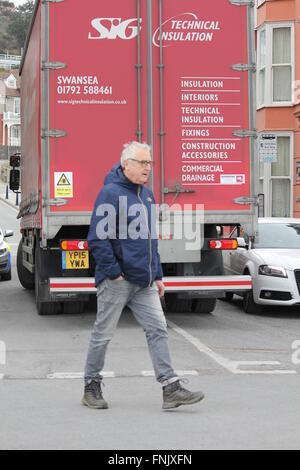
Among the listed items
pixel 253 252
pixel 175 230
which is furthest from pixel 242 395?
pixel 253 252

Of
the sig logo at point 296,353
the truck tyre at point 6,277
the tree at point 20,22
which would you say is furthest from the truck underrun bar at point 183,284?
the tree at point 20,22

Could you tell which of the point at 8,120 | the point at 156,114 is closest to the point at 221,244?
the point at 156,114

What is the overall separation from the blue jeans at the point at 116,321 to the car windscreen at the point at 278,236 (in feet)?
23.2

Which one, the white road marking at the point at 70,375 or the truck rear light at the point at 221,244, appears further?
the truck rear light at the point at 221,244

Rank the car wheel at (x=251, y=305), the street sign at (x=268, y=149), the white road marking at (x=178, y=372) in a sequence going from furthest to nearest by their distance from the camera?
1. the street sign at (x=268, y=149)
2. the car wheel at (x=251, y=305)
3. the white road marking at (x=178, y=372)

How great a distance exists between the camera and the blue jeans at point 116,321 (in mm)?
6688

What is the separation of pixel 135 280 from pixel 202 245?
4.75m

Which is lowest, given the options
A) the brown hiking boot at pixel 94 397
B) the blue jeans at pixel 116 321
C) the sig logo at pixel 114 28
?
the brown hiking boot at pixel 94 397

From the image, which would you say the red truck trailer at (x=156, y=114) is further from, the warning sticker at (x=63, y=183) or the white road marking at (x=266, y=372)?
the white road marking at (x=266, y=372)

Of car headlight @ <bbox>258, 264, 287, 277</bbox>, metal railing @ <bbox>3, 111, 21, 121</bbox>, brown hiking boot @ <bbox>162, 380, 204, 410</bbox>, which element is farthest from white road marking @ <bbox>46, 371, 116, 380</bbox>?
metal railing @ <bbox>3, 111, 21, 121</bbox>

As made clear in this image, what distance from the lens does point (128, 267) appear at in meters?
6.63

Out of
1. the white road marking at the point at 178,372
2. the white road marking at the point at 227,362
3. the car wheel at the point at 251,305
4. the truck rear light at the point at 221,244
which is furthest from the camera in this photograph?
the car wheel at the point at 251,305

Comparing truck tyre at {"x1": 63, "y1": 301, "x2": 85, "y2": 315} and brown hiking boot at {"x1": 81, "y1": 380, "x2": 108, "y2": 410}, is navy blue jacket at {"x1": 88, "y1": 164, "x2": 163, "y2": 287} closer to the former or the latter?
brown hiking boot at {"x1": 81, "y1": 380, "x2": 108, "y2": 410}
